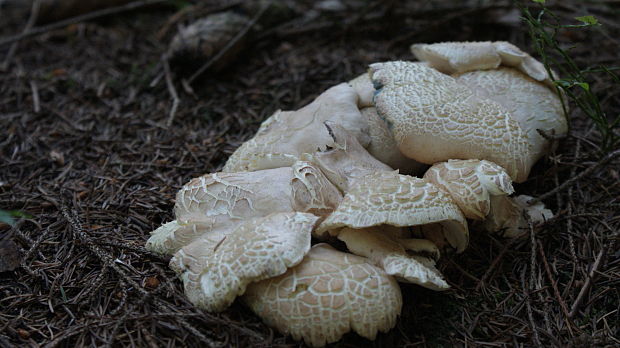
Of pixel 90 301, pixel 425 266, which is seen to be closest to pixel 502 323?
pixel 425 266

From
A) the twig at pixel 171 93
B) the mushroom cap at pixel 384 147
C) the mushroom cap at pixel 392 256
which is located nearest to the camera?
the mushroom cap at pixel 392 256

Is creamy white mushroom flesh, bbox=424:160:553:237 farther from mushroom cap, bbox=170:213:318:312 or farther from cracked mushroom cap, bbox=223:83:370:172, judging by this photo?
mushroom cap, bbox=170:213:318:312

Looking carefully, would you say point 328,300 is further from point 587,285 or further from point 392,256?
point 587,285

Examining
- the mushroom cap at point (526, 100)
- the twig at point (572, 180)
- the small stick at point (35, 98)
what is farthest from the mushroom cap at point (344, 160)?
the small stick at point (35, 98)

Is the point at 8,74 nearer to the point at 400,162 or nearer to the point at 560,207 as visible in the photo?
the point at 400,162

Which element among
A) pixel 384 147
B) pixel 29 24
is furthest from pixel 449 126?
pixel 29 24

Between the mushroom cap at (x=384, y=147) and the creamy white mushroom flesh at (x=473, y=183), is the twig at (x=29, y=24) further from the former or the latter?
the creamy white mushroom flesh at (x=473, y=183)

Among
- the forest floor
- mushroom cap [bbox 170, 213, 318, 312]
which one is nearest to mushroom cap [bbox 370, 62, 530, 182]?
the forest floor
